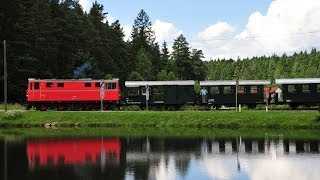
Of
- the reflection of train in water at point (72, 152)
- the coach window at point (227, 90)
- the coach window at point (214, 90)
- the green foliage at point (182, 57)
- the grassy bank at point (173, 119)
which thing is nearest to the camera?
the reflection of train in water at point (72, 152)

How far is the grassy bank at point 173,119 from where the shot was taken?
4150 cm

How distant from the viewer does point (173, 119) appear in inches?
1719

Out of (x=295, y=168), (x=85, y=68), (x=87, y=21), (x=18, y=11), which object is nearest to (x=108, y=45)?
(x=87, y=21)

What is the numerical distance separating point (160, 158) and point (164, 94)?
29334 mm

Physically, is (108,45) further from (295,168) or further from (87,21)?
(295,168)

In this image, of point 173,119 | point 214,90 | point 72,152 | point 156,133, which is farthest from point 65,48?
point 72,152

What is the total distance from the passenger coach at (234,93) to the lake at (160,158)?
17.6 metres

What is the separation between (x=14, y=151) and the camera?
27.6 m

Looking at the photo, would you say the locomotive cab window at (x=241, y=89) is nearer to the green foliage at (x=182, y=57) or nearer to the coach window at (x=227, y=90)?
the coach window at (x=227, y=90)

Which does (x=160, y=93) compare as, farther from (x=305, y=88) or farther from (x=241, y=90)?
(x=305, y=88)

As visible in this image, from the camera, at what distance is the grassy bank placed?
41500 millimetres

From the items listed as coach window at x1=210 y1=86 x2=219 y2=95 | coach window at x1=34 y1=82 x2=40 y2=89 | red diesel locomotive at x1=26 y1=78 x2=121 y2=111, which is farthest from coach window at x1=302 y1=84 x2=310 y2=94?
coach window at x1=34 y1=82 x2=40 y2=89

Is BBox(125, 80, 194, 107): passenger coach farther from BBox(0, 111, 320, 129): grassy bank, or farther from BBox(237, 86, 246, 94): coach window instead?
BBox(0, 111, 320, 129): grassy bank

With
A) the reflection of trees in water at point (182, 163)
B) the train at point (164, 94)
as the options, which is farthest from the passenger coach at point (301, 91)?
the reflection of trees in water at point (182, 163)
